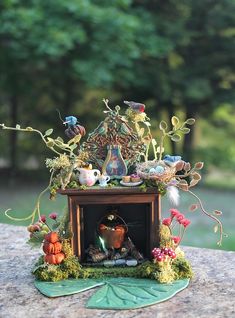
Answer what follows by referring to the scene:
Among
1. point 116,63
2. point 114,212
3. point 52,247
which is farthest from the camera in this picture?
point 116,63

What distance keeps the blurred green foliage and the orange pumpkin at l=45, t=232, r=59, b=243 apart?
5.62 m

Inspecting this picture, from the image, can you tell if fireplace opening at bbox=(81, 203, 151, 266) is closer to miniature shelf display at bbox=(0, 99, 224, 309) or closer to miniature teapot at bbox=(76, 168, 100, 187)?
miniature shelf display at bbox=(0, 99, 224, 309)

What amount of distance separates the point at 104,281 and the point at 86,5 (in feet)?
19.8

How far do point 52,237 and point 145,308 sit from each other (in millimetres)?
619

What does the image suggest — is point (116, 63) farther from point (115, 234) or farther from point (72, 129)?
point (115, 234)

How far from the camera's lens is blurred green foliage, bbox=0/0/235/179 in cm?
798

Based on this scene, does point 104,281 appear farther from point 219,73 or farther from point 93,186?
point 219,73

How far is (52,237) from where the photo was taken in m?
2.63

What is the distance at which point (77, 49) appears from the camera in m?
8.73

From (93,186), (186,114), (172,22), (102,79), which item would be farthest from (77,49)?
(93,186)

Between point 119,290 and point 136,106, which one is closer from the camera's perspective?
point 119,290

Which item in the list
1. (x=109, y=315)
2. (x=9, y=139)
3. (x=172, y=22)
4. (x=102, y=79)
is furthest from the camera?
(x=9, y=139)

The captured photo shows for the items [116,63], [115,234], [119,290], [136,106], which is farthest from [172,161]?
[116,63]

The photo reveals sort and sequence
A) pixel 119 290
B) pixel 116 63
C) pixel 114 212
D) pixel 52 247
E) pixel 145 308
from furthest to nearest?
1. pixel 116 63
2. pixel 114 212
3. pixel 52 247
4. pixel 119 290
5. pixel 145 308
